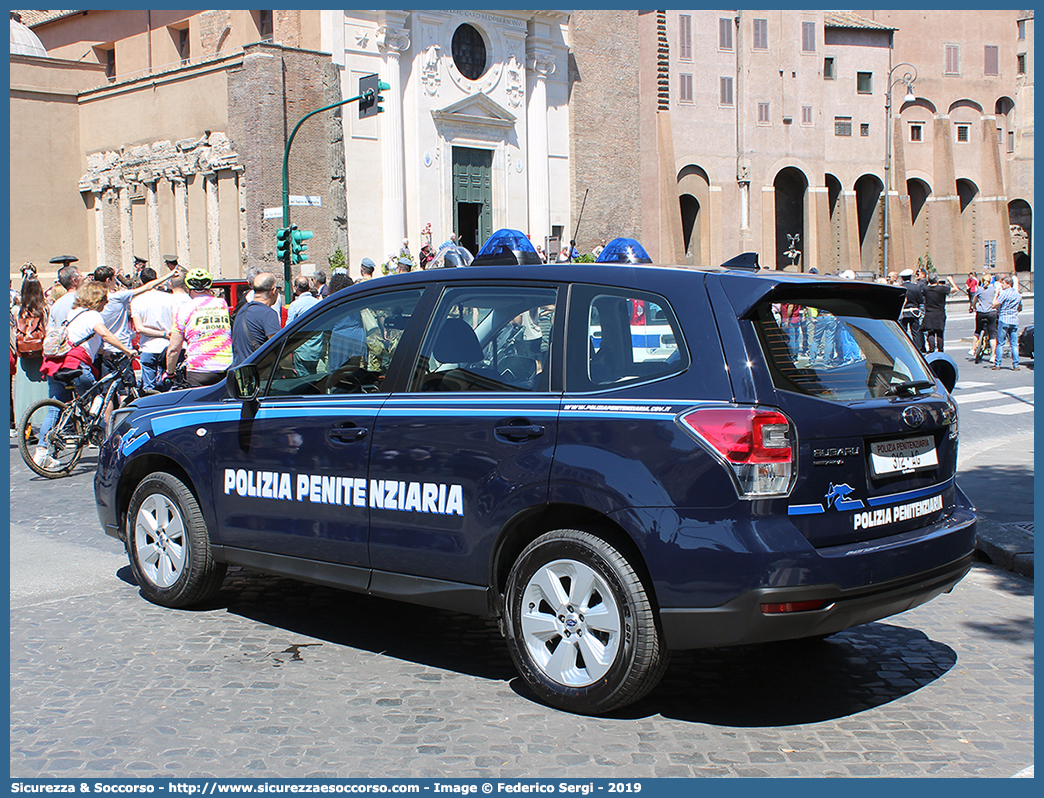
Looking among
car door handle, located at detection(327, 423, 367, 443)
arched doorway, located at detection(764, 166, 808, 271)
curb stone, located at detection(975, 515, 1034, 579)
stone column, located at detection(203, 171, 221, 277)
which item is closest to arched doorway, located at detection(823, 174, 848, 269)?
arched doorway, located at detection(764, 166, 808, 271)

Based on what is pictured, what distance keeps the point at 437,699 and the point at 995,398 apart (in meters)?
15.7

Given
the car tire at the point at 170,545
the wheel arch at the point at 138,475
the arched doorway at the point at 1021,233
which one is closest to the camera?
the car tire at the point at 170,545

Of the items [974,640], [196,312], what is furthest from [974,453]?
[196,312]

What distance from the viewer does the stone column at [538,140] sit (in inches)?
1756

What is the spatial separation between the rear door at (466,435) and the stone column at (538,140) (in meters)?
40.3

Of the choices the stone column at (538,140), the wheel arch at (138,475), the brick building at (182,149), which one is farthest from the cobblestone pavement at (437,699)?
the stone column at (538,140)

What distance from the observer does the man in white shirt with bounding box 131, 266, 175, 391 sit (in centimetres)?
1162

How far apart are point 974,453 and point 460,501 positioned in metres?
8.99

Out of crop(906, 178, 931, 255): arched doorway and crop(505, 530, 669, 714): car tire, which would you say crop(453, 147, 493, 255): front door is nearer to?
crop(906, 178, 931, 255): arched doorway

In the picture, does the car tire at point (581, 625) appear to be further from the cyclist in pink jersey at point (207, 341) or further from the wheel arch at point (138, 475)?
the cyclist in pink jersey at point (207, 341)

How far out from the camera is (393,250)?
39562 mm

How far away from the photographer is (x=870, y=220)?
63.4 meters

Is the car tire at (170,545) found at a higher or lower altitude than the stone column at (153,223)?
lower
